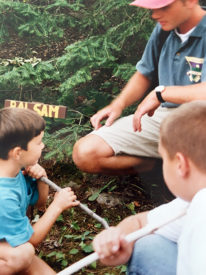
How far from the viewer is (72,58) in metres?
1.71

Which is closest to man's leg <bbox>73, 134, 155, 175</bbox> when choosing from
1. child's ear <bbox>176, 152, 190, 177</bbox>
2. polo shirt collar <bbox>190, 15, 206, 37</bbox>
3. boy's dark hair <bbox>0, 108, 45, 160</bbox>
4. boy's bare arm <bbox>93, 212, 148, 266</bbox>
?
boy's dark hair <bbox>0, 108, 45, 160</bbox>

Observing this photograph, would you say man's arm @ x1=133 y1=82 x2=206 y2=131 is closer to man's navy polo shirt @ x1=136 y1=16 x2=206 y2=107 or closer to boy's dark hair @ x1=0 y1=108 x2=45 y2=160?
man's navy polo shirt @ x1=136 y1=16 x2=206 y2=107

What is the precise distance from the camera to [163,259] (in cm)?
107

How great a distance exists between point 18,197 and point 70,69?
0.68 meters

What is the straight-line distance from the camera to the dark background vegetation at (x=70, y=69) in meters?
1.67

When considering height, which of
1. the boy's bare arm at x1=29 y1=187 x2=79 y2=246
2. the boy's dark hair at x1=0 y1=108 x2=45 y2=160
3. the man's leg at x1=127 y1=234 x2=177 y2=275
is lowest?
the boy's bare arm at x1=29 y1=187 x2=79 y2=246

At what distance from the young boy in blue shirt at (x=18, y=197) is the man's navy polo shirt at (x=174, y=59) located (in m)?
0.56

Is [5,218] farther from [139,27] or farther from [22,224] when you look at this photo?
[139,27]

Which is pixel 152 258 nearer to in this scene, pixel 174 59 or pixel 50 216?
pixel 50 216

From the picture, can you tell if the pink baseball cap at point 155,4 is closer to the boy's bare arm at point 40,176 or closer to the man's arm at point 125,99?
the man's arm at point 125,99

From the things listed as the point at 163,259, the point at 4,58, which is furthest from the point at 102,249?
the point at 4,58

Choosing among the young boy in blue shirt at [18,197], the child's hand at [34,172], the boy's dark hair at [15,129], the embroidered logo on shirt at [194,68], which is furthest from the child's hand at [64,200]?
the embroidered logo on shirt at [194,68]

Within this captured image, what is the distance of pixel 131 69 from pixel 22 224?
2.69ft

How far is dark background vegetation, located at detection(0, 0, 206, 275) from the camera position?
167 cm
